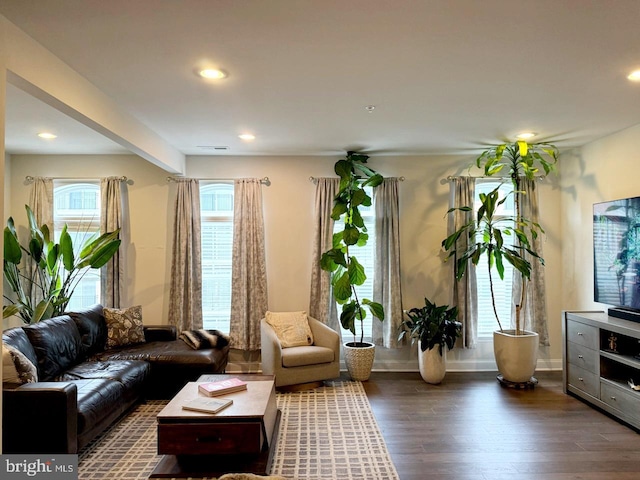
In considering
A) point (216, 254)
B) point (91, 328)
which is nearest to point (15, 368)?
point (91, 328)

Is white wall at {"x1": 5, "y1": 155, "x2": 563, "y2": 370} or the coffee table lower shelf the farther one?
white wall at {"x1": 5, "y1": 155, "x2": 563, "y2": 370}

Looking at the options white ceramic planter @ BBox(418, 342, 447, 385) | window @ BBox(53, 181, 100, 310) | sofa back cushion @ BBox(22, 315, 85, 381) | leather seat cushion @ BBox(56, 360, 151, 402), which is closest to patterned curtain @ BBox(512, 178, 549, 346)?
white ceramic planter @ BBox(418, 342, 447, 385)

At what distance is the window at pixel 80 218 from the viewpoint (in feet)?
18.3

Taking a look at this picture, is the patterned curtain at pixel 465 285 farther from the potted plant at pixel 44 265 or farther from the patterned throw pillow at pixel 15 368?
the patterned throw pillow at pixel 15 368

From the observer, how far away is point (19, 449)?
2.70 m

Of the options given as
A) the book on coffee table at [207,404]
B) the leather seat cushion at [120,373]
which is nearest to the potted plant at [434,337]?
the book on coffee table at [207,404]

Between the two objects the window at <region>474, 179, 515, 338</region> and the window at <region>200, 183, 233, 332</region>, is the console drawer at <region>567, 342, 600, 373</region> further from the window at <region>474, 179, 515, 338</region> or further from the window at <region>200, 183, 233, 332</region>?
the window at <region>200, 183, 233, 332</region>

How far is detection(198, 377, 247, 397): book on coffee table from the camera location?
127 inches

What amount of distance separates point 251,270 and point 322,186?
136 cm

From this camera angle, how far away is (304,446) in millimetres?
3295

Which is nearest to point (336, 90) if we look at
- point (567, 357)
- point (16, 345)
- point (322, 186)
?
point (322, 186)

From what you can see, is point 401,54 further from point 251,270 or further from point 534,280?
point 534,280

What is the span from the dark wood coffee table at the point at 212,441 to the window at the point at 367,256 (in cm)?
279
